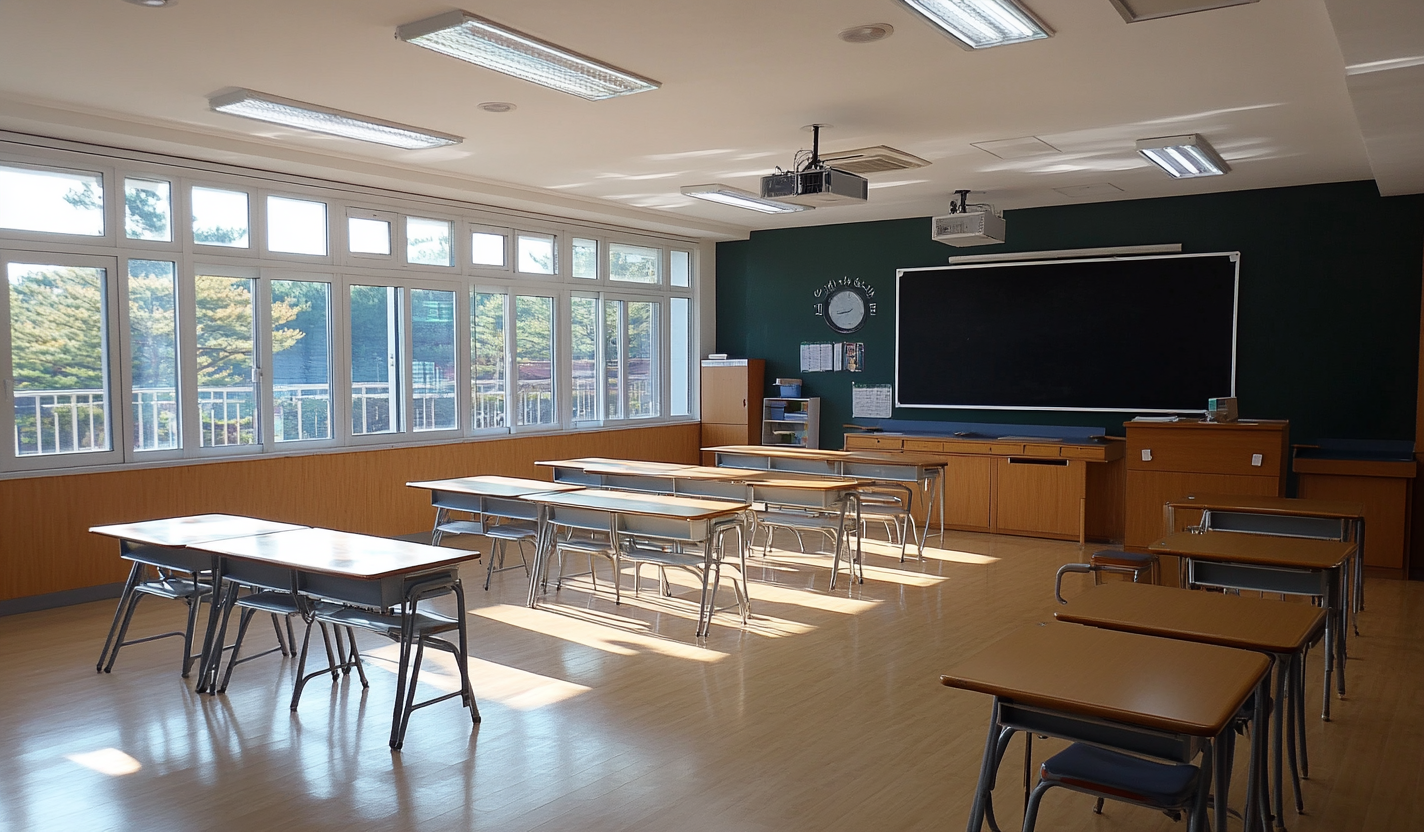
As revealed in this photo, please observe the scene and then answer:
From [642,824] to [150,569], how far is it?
195 inches

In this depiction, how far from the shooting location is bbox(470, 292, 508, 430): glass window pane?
30.7 feet

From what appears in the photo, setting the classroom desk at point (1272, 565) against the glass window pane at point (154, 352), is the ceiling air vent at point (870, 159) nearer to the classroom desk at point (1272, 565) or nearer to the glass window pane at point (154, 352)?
the classroom desk at point (1272, 565)

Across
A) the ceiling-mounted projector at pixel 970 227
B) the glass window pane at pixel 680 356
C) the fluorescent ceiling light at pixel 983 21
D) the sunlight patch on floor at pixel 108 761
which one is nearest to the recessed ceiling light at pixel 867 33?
the fluorescent ceiling light at pixel 983 21

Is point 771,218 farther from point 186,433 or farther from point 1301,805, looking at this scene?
point 1301,805

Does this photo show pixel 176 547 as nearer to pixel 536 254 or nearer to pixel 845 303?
pixel 536 254

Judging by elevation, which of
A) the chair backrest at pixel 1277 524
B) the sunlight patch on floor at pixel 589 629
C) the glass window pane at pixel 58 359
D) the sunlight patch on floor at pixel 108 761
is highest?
the glass window pane at pixel 58 359

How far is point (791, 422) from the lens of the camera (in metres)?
11.3

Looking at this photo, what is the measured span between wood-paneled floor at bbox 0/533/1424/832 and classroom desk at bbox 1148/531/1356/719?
63 cm

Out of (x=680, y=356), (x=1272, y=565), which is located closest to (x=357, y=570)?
(x=1272, y=565)

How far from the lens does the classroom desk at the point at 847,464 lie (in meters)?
8.07

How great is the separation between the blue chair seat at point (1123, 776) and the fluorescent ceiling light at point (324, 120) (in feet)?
17.4

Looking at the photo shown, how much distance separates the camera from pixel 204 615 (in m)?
6.11

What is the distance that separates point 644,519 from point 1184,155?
180 inches

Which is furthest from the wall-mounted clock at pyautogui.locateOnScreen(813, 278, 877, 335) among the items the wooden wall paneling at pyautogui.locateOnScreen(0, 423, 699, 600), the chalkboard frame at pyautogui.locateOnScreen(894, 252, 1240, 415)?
the wooden wall paneling at pyautogui.locateOnScreen(0, 423, 699, 600)
